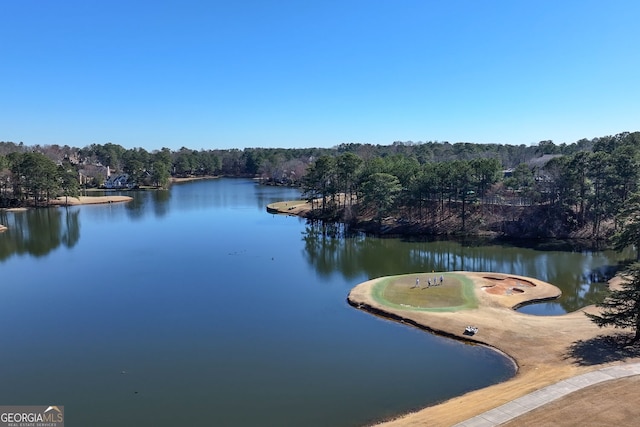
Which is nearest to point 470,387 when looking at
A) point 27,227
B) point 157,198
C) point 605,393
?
point 605,393

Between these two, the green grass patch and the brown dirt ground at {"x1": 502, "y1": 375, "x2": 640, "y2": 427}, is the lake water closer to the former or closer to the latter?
the green grass patch

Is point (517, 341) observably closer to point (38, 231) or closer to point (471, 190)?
point (471, 190)

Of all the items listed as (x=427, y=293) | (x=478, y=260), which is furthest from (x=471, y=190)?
(x=427, y=293)

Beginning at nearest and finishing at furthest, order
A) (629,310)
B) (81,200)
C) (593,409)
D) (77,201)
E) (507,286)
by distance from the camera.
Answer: (593,409) → (629,310) → (507,286) → (77,201) → (81,200)

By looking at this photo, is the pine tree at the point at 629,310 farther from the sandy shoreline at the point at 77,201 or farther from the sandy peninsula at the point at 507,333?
the sandy shoreline at the point at 77,201

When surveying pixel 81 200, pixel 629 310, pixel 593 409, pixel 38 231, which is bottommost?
pixel 593 409

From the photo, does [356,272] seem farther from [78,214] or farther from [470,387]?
[78,214]
